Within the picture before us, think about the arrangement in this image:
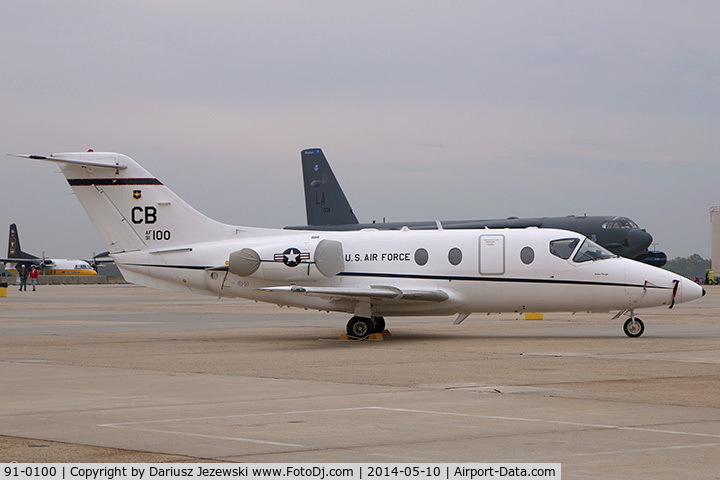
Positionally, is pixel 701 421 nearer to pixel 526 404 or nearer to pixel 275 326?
pixel 526 404

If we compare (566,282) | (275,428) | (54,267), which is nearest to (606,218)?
(566,282)

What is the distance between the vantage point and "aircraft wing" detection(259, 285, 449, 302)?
79.3 feet

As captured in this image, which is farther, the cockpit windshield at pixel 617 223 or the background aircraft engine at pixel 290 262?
the cockpit windshield at pixel 617 223

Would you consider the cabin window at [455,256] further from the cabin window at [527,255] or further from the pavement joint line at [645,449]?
the pavement joint line at [645,449]

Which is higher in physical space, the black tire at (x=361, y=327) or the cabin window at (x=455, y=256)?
the cabin window at (x=455, y=256)

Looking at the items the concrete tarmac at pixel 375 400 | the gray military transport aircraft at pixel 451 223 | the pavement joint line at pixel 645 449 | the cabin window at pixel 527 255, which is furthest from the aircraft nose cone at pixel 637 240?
the pavement joint line at pixel 645 449

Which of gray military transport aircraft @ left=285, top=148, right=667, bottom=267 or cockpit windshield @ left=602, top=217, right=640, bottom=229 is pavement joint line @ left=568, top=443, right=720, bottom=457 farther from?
cockpit windshield @ left=602, top=217, right=640, bottom=229

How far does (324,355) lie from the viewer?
21.4m

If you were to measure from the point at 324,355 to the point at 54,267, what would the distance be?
12993 cm

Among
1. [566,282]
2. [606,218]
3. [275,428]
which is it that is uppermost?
[606,218]

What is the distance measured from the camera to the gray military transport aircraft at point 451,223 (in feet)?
175

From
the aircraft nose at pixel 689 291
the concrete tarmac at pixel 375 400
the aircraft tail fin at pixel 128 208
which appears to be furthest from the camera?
the aircraft tail fin at pixel 128 208

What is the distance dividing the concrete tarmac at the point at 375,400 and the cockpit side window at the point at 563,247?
6.82 feet

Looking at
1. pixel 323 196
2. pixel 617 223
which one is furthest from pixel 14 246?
pixel 617 223
